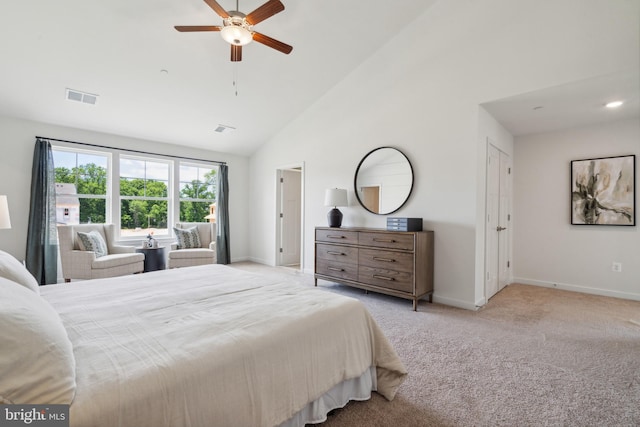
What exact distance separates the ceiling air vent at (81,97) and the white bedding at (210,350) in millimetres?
3103

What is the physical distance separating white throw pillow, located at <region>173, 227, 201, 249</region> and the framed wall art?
18.9ft

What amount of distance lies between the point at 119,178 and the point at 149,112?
1359mm

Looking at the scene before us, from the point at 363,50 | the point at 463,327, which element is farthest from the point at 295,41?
the point at 463,327

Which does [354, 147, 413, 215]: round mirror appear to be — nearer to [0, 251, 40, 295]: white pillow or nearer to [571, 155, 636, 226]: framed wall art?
[571, 155, 636, 226]: framed wall art

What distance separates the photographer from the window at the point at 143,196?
509 cm

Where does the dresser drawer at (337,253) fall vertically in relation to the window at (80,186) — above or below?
below

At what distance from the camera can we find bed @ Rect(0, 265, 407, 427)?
0.91 m

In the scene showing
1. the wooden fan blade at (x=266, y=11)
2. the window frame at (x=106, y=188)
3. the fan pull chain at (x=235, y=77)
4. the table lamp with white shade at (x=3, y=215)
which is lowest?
the table lamp with white shade at (x=3, y=215)

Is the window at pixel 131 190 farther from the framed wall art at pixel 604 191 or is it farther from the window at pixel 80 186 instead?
the framed wall art at pixel 604 191

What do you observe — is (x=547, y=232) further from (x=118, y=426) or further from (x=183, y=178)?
(x=183, y=178)

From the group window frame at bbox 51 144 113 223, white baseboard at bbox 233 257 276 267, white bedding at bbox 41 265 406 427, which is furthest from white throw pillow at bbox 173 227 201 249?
white bedding at bbox 41 265 406 427

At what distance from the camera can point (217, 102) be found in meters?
4.52

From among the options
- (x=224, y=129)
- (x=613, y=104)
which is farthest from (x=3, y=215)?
(x=613, y=104)

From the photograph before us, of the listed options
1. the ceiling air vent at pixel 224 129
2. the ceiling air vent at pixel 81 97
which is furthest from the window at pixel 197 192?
the ceiling air vent at pixel 81 97
